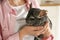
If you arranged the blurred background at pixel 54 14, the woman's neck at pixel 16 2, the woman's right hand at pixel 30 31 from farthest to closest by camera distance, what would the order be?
1. the blurred background at pixel 54 14
2. the woman's neck at pixel 16 2
3. the woman's right hand at pixel 30 31

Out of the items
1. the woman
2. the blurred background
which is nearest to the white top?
the woman

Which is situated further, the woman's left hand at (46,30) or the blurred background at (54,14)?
the blurred background at (54,14)

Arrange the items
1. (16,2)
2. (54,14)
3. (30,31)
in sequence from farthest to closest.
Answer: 1. (54,14)
2. (16,2)
3. (30,31)

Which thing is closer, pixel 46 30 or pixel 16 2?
pixel 46 30

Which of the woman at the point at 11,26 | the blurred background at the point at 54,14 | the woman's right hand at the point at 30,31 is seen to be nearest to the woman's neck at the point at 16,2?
the woman at the point at 11,26

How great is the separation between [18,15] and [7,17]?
6cm

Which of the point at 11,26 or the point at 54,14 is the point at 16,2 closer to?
the point at 11,26

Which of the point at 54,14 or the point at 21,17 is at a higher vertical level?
the point at 21,17

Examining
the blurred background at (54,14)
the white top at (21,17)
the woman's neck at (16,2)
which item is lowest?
the blurred background at (54,14)

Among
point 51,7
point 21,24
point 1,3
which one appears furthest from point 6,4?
point 51,7

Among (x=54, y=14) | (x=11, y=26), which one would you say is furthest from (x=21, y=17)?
(x=54, y=14)

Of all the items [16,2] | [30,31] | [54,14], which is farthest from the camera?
[54,14]

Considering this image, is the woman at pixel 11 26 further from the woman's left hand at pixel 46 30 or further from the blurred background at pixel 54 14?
the blurred background at pixel 54 14

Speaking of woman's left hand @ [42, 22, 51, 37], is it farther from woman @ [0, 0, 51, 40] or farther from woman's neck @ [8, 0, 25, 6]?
woman's neck @ [8, 0, 25, 6]
